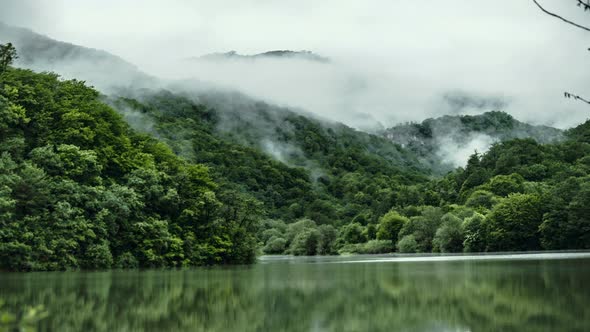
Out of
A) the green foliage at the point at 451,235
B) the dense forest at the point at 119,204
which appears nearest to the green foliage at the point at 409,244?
the dense forest at the point at 119,204

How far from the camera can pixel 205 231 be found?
66.4 meters

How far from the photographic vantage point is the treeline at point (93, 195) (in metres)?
48.2

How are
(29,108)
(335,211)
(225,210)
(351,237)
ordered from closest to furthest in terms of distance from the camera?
(29,108) → (225,210) → (351,237) → (335,211)

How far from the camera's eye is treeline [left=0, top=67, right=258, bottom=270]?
4819cm

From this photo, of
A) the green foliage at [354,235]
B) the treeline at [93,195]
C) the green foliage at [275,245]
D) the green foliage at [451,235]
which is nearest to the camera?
the treeline at [93,195]

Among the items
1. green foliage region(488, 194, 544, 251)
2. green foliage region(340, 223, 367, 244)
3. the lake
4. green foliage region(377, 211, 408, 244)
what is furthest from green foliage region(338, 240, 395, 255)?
the lake

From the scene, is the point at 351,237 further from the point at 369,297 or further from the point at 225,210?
the point at 369,297

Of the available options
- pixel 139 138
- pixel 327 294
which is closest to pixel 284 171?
pixel 139 138

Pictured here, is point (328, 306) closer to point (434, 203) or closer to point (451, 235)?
point (451, 235)

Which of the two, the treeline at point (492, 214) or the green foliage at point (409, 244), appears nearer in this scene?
the treeline at point (492, 214)

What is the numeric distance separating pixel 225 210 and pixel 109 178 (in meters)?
13.5

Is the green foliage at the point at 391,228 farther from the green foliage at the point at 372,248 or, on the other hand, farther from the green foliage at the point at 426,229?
the green foliage at the point at 426,229

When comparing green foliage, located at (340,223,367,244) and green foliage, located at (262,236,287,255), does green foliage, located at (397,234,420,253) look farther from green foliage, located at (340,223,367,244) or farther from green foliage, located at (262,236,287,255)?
green foliage, located at (262,236,287,255)

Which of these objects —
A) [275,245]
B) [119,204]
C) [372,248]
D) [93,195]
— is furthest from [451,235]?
[93,195]
